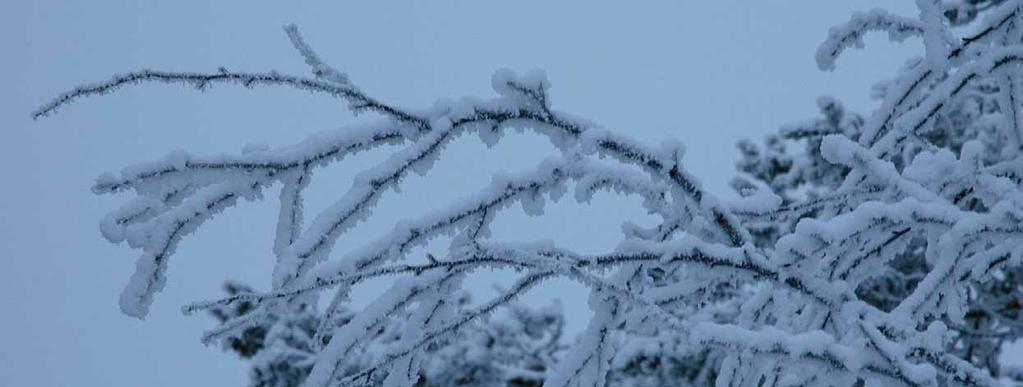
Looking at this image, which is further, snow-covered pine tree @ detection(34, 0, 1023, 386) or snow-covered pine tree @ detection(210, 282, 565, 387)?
snow-covered pine tree @ detection(210, 282, 565, 387)

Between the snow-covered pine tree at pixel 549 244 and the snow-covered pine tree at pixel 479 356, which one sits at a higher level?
the snow-covered pine tree at pixel 479 356

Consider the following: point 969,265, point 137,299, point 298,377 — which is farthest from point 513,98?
point 298,377

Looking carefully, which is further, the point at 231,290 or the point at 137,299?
the point at 231,290

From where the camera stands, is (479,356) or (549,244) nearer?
(549,244)

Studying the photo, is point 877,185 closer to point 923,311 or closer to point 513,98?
point 923,311

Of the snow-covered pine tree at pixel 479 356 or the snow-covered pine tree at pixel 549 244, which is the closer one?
the snow-covered pine tree at pixel 549 244

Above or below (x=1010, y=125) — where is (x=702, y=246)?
below

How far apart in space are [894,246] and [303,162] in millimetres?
1389

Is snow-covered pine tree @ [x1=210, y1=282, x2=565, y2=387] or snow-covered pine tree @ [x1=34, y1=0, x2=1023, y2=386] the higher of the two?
snow-covered pine tree @ [x1=210, y1=282, x2=565, y2=387]

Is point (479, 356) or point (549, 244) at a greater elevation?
point (479, 356)

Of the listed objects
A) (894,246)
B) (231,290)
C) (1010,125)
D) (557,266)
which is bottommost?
(557,266)

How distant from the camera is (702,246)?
1761 mm

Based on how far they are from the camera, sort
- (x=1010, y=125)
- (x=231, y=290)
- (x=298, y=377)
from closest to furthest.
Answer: (x=1010, y=125)
(x=298, y=377)
(x=231, y=290)

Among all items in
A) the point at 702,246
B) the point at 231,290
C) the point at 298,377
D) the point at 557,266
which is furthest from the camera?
the point at 231,290
